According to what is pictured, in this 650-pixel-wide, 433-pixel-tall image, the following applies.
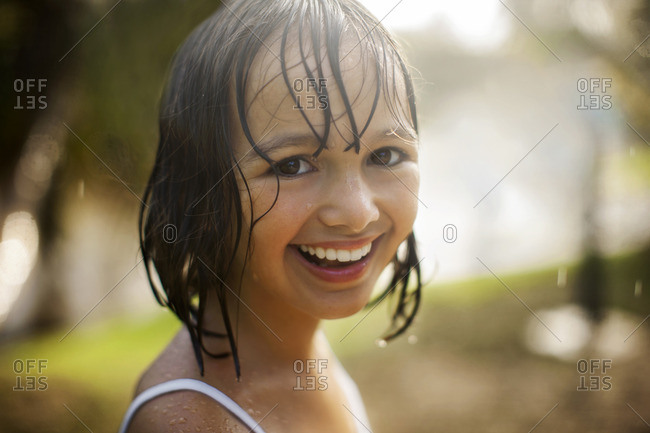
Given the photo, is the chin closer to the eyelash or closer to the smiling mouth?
the smiling mouth

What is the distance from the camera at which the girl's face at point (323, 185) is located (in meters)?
1.29

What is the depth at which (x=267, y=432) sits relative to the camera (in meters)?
1.39

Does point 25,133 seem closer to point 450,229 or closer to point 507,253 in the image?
point 450,229

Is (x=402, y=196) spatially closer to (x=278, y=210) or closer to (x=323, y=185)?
(x=323, y=185)

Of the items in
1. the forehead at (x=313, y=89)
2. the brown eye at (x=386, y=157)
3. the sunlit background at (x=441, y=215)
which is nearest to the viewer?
the forehead at (x=313, y=89)

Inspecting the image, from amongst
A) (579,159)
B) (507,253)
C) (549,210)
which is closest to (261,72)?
(579,159)

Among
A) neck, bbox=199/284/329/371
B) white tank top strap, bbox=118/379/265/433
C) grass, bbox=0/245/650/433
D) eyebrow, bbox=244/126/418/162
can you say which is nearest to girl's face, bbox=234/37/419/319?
eyebrow, bbox=244/126/418/162

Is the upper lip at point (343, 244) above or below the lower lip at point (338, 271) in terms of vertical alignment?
above

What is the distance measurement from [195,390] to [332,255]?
0.50 m

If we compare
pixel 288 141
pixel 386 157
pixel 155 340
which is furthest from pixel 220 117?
pixel 155 340

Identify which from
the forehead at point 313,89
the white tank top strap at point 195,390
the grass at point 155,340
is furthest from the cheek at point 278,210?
the grass at point 155,340

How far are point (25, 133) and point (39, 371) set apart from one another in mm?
2067

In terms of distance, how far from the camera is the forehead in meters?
1.28

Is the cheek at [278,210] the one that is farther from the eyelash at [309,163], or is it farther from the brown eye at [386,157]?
the brown eye at [386,157]
